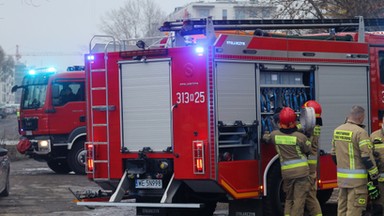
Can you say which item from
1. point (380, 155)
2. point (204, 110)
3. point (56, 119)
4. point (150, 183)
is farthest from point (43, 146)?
point (380, 155)

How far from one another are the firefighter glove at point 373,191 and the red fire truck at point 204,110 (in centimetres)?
163

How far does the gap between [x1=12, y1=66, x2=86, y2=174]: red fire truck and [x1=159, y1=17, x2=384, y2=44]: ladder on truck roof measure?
29.7 ft

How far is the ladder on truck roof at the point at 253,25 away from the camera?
406 inches

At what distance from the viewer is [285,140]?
9.90m

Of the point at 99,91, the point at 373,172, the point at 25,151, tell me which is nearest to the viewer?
the point at 373,172

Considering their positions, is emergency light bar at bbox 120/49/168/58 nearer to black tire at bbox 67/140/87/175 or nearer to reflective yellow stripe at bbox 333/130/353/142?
reflective yellow stripe at bbox 333/130/353/142

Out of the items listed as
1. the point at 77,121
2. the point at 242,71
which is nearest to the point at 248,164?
the point at 242,71

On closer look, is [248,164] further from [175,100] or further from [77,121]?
[77,121]

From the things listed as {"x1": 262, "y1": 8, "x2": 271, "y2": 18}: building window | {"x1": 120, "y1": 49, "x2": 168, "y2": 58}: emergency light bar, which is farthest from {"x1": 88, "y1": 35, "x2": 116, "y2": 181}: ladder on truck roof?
{"x1": 262, "y1": 8, "x2": 271, "y2": 18}: building window

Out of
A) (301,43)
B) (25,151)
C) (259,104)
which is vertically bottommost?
(25,151)

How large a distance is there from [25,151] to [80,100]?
6.53 ft

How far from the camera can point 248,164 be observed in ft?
33.3

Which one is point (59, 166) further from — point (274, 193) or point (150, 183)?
point (274, 193)

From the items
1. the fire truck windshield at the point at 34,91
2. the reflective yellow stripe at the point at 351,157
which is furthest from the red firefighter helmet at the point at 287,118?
the fire truck windshield at the point at 34,91
